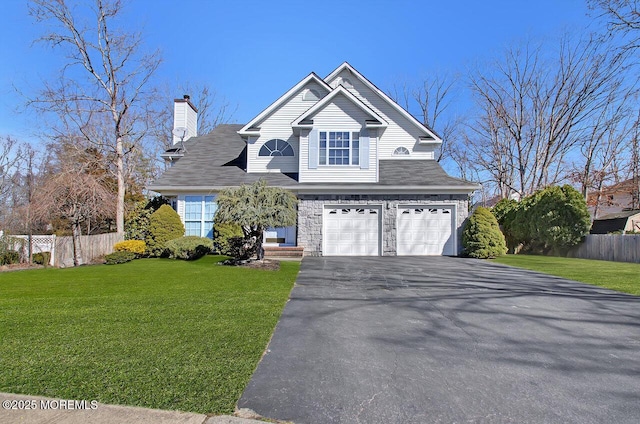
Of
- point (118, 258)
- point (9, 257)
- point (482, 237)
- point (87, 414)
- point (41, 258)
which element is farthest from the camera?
point (482, 237)

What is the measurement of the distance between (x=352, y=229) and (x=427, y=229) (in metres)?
3.13

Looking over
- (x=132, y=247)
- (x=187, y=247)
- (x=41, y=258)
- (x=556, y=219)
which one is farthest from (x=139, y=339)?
(x=556, y=219)

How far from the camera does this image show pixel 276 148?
1662 centimetres

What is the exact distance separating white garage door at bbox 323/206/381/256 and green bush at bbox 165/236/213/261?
4.87 m

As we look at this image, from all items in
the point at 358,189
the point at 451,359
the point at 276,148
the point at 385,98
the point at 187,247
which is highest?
the point at 385,98

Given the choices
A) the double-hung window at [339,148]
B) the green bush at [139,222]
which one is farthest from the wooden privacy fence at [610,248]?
the green bush at [139,222]

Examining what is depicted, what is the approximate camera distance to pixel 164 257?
14531mm

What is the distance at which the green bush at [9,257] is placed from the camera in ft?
42.3

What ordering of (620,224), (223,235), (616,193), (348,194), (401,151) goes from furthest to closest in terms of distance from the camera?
(616,193) → (620,224) → (401,151) → (348,194) → (223,235)

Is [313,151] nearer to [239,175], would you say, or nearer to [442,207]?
[239,175]

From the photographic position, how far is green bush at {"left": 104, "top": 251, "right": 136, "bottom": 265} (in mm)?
12638

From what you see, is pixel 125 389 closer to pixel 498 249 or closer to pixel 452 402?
pixel 452 402

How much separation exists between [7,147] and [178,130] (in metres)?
16.2

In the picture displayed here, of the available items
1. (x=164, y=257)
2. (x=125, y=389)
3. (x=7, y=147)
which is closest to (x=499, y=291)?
(x=125, y=389)
